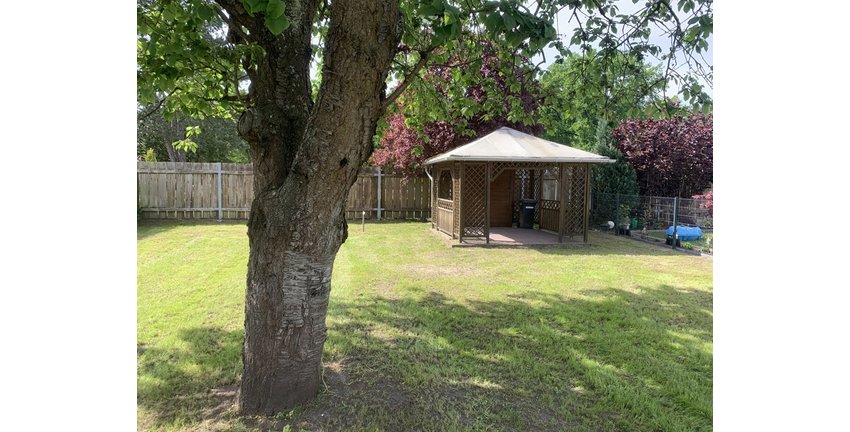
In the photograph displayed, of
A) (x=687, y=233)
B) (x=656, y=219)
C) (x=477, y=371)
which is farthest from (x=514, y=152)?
(x=477, y=371)

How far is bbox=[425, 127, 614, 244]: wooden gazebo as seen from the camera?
10.0 m

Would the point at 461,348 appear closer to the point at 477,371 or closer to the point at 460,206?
the point at 477,371

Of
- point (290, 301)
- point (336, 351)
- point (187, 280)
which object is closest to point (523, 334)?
point (336, 351)

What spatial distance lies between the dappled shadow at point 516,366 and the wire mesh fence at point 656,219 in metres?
5.74

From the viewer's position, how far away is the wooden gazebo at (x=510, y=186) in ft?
32.9

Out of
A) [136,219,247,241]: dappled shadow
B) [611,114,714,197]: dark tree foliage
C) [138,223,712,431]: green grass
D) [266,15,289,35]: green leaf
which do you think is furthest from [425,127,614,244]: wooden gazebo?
[266,15,289,35]: green leaf

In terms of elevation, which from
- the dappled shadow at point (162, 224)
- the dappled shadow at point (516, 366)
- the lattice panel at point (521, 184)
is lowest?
the dappled shadow at point (516, 366)

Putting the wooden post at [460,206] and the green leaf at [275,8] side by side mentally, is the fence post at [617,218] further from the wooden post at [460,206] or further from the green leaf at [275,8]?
the green leaf at [275,8]

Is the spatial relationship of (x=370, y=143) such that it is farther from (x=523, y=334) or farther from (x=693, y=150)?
(x=693, y=150)

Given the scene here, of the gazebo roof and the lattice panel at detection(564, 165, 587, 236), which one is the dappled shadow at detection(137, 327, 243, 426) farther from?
the lattice panel at detection(564, 165, 587, 236)

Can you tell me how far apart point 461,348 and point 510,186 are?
10.5 meters

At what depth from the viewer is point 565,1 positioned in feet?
11.9

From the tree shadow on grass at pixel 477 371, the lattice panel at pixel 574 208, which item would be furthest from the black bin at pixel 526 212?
the tree shadow on grass at pixel 477 371

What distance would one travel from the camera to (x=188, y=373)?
11.1 feet
